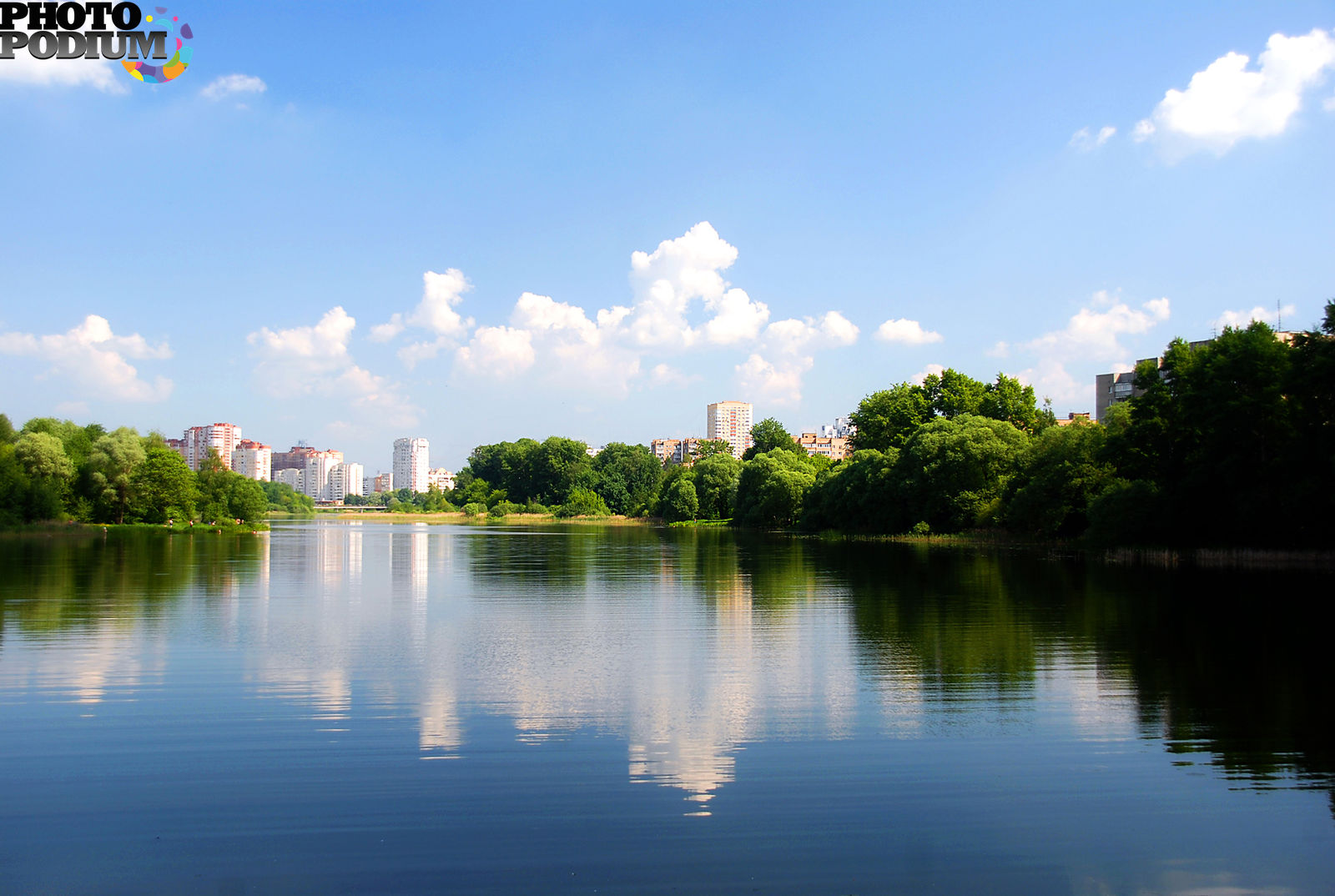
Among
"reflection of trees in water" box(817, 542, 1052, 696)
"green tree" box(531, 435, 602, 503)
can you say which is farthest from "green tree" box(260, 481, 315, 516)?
"reflection of trees in water" box(817, 542, 1052, 696)

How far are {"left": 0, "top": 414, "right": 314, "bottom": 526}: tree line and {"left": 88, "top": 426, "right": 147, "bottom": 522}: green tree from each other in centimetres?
7

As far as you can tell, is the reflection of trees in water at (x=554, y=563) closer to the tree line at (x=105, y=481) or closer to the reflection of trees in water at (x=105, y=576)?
the reflection of trees in water at (x=105, y=576)

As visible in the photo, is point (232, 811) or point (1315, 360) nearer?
point (232, 811)

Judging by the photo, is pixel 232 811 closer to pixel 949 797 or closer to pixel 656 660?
pixel 949 797

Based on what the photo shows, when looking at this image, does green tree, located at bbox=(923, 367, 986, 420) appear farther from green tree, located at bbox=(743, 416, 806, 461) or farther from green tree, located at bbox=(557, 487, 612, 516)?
green tree, located at bbox=(557, 487, 612, 516)

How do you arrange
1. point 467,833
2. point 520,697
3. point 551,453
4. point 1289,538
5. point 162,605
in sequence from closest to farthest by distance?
point 467,833, point 520,697, point 162,605, point 1289,538, point 551,453

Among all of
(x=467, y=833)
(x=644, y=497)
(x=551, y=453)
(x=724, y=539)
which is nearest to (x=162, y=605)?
(x=467, y=833)

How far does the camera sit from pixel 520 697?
1229 cm

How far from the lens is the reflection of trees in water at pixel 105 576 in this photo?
797 inches

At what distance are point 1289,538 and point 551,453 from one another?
12777 cm

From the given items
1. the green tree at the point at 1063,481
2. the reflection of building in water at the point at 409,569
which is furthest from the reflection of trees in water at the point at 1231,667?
the green tree at the point at 1063,481

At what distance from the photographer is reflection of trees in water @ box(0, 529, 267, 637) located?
2023 centimetres

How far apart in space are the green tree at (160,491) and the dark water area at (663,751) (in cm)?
5872

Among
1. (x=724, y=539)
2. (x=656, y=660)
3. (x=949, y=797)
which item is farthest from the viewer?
(x=724, y=539)
